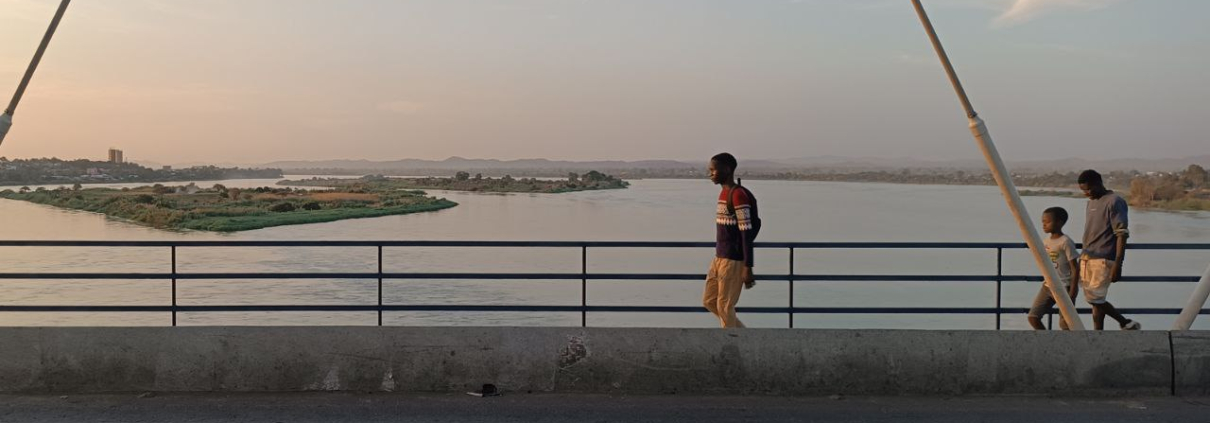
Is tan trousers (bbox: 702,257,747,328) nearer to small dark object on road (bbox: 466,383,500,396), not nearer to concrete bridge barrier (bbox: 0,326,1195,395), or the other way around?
concrete bridge barrier (bbox: 0,326,1195,395)

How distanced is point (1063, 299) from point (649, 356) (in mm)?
3327

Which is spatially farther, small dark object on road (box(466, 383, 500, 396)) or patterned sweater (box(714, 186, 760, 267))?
patterned sweater (box(714, 186, 760, 267))

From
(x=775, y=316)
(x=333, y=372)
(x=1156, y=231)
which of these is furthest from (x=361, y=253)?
(x=1156, y=231)

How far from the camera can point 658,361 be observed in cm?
773

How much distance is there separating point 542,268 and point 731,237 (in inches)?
1431

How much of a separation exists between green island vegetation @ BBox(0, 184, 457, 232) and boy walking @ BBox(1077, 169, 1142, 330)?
6294cm

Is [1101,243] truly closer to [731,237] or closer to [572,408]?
[731,237]

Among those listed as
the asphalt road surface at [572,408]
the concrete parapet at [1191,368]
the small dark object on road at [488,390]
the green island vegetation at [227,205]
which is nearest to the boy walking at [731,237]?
the asphalt road surface at [572,408]

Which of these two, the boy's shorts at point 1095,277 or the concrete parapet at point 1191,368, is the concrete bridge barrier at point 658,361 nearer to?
the concrete parapet at point 1191,368

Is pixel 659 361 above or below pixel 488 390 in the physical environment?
above

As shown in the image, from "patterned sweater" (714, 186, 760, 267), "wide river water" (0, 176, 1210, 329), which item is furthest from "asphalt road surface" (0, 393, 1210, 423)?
"wide river water" (0, 176, 1210, 329)

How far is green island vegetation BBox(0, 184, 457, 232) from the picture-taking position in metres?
70.1

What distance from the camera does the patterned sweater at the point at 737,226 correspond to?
27.7 feet

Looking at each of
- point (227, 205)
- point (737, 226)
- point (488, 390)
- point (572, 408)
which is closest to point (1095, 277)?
point (737, 226)
